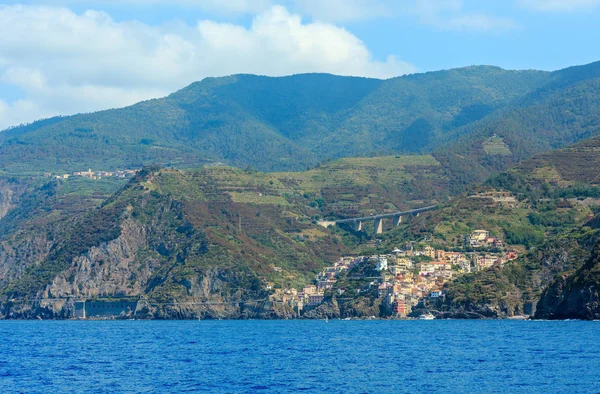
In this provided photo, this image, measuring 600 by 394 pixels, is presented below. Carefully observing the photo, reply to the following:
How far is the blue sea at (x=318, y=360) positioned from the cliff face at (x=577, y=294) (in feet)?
7.94

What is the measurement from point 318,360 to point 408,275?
94.0 m

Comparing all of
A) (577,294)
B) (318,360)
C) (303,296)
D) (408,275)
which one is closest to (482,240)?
(408,275)

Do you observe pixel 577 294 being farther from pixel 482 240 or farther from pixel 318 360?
pixel 482 240

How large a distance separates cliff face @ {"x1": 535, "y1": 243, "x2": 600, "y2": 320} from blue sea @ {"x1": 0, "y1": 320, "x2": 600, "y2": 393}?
2419mm

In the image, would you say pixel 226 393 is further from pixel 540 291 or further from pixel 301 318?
pixel 301 318

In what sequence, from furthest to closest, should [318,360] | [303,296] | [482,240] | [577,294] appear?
[482,240], [303,296], [577,294], [318,360]

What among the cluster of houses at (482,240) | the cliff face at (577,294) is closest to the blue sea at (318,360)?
the cliff face at (577,294)

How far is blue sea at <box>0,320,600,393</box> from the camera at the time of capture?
72.4m

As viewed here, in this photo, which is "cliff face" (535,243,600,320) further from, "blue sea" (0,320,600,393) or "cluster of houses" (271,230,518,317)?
"cluster of houses" (271,230,518,317)

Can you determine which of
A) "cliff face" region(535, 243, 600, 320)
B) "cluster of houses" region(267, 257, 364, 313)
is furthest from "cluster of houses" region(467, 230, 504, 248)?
"cliff face" region(535, 243, 600, 320)

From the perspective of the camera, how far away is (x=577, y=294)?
416ft

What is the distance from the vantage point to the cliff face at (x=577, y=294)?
4845 inches

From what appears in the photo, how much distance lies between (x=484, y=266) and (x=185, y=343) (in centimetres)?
8010

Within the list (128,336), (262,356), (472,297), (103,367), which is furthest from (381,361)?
(472,297)
